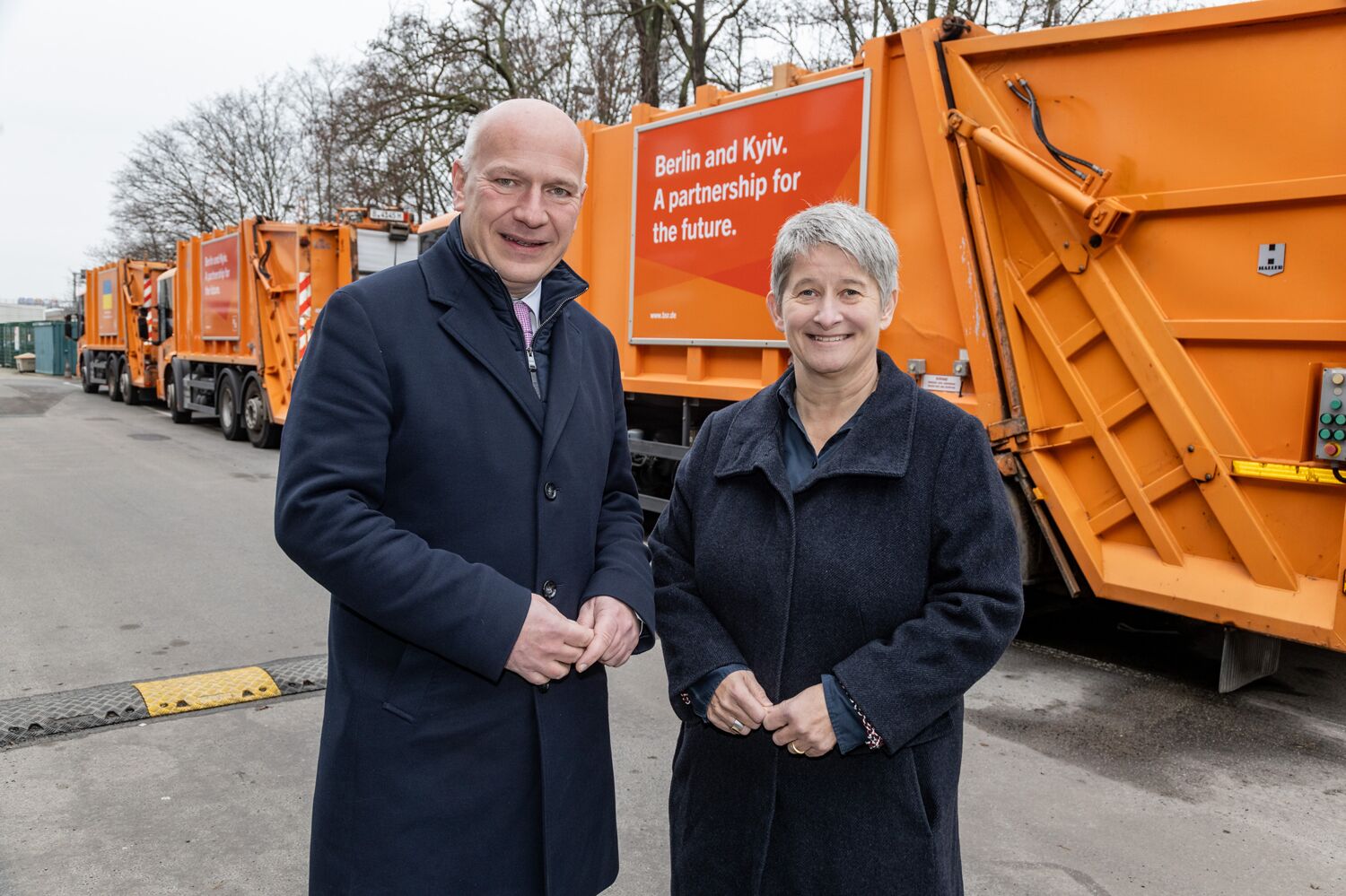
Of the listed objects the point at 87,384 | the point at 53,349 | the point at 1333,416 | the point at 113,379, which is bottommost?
the point at 87,384

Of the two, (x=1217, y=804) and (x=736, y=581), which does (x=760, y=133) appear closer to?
(x=1217, y=804)

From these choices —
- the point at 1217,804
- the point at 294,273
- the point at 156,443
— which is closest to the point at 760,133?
the point at 1217,804

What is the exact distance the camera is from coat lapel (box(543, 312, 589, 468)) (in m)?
1.73

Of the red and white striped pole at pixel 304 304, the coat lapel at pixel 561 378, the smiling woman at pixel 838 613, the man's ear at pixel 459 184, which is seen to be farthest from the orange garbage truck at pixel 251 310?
the smiling woman at pixel 838 613

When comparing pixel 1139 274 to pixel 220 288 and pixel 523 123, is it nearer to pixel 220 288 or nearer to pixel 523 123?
pixel 523 123

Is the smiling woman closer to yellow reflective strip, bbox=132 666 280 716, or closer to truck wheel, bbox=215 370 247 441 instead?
yellow reflective strip, bbox=132 666 280 716

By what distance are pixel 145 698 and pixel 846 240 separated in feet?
12.2

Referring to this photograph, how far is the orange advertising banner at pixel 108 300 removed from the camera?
2220 centimetres

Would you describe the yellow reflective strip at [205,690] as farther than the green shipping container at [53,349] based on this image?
No

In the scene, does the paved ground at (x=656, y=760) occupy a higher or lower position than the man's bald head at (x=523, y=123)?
lower

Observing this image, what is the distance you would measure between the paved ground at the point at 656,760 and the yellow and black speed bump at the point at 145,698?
10 centimetres

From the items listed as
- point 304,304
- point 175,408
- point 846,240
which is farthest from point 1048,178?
point 175,408

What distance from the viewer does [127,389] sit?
22078mm

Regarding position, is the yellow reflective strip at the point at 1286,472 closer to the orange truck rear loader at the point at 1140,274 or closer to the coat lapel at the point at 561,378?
the orange truck rear loader at the point at 1140,274
